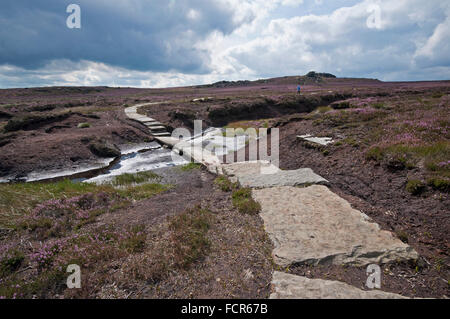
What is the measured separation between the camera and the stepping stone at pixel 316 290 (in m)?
4.04

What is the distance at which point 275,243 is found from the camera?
5859 millimetres

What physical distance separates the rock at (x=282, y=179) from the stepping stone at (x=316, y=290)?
5250 millimetres

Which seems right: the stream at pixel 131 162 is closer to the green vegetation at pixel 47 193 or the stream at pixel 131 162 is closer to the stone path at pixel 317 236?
the green vegetation at pixel 47 193

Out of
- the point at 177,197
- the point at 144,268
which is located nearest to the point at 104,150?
the point at 177,197

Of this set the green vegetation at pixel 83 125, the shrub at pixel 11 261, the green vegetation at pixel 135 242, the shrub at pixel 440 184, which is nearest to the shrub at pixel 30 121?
the green vegetation at pixel 83 125

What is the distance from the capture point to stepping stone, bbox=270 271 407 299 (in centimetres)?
404

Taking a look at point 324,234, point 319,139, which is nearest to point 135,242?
point 324,234

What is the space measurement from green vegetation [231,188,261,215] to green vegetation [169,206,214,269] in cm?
115

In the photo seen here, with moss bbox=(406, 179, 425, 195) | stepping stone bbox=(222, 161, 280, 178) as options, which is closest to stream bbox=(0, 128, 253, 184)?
stepping stone bbox=(222, 161, 280, 178)

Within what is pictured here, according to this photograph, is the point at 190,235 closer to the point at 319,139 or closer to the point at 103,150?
the point at 319,139

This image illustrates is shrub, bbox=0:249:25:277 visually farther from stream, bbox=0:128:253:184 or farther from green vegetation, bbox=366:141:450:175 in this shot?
green vegetation, bbox=366:141:450:175

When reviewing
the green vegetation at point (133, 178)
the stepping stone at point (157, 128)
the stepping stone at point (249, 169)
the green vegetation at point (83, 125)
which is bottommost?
the green vegetation at point (133, 178)
